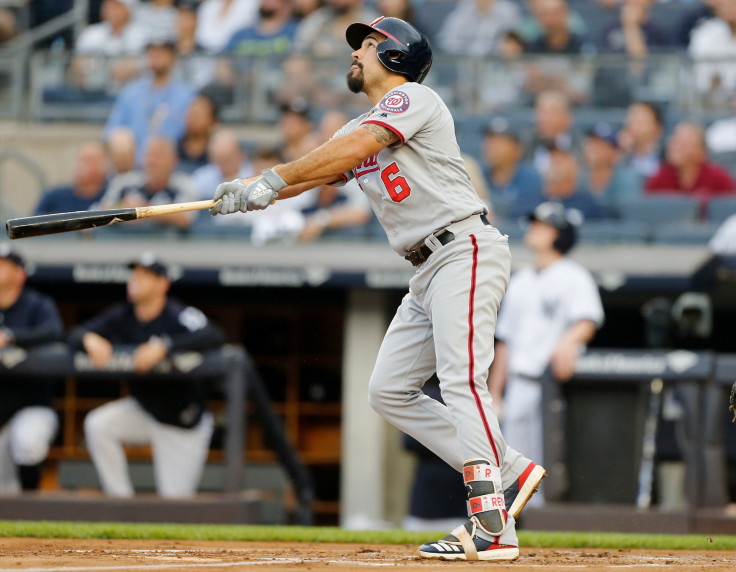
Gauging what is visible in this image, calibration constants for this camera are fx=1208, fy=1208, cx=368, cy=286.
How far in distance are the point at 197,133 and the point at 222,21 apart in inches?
71.4

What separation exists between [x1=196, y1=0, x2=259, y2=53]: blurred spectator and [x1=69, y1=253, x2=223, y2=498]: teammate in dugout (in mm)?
4340

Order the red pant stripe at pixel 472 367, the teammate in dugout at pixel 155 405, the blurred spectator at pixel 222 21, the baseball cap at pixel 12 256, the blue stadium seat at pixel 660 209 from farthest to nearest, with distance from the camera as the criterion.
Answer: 1. the blurred spectator at pixel 222 21
2. the blue stadium seat at pixel 660 209
3. the baseball cap at pixel 12 256
4. the teammate in dugout at pixel 155 405
5. the red pant stripe at pixel 472 367

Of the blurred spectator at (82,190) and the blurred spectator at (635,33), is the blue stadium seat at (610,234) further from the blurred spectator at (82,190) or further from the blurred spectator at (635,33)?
the blurred spectator at (82,190)

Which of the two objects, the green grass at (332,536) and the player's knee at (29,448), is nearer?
the green grass at (332,536)

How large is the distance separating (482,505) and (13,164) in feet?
22.4

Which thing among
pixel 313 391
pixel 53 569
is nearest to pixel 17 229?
pixel 53 569

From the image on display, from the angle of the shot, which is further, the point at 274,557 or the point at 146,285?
the point at 146,285

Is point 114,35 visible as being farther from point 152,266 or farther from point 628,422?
point 628,422

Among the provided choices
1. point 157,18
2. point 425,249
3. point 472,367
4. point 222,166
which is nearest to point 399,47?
point 425,249

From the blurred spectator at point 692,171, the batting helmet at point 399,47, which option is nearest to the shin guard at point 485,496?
the batting helmet at point 399,47

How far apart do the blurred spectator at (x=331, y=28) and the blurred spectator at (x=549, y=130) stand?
197 centimetres

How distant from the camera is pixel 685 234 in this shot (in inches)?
334

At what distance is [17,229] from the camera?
416 centimetres

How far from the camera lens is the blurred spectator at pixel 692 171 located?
8766 millimetres
